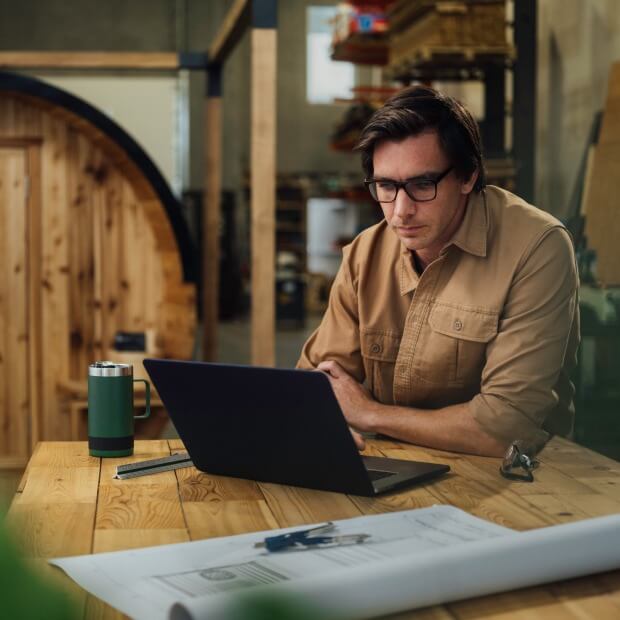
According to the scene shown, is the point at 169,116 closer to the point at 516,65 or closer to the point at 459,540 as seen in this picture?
the point at 516,65

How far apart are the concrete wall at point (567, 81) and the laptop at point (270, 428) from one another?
19.7 ft

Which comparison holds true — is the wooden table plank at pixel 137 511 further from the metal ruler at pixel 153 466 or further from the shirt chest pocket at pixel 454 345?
the shirt chest pocket at pixel 454 345

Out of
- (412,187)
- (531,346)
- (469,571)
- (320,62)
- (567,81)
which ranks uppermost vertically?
(320,62)

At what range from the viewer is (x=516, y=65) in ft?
25.0

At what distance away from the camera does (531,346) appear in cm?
232

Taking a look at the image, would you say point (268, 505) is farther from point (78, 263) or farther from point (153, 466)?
point (78, 263)

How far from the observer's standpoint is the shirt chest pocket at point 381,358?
260 cm

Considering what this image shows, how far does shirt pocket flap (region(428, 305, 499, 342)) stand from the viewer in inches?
94.0

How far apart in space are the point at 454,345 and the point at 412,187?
1.32 feet

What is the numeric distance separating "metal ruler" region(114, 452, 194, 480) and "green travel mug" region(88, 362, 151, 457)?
0.39 ft

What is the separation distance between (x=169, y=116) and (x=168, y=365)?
24.4 ft

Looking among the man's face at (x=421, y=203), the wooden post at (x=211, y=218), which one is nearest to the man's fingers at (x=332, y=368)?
the man's face at (x=421, y=203)

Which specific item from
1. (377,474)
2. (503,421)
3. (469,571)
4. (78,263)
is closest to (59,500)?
(377,474)

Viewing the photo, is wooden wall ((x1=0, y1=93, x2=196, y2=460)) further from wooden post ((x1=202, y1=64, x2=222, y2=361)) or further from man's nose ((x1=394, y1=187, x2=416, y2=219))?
man's nose ((x1=394, y1=187, x2=416, y2=219))
